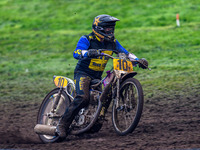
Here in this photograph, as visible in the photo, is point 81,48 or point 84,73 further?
point 84,73

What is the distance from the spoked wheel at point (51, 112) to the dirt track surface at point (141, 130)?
0.30 meters

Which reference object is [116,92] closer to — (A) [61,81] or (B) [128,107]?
(B) [128,107]

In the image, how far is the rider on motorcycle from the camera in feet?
23.2

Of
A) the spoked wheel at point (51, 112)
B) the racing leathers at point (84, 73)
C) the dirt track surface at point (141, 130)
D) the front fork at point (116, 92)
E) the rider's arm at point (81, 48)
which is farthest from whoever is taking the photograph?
Result: the spoked wheel at point (51, 112)

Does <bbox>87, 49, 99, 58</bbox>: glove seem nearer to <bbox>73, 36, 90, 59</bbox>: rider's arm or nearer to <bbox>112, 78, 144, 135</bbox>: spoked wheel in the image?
<bbox>73, 36, 90, 59</bbox>: rider's arm

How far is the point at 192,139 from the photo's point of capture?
627 centimetres

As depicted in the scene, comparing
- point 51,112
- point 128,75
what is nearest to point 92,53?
point 128,75

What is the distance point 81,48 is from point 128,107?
128cm

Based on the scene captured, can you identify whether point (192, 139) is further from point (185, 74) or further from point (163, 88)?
point (185, 74)

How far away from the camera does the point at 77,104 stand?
724cm

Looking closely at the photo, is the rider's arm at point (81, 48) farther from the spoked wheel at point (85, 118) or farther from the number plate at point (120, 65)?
the spoked wheel at point (85, 118)

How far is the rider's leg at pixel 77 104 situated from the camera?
724 centimetres

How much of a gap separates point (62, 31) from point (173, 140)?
2091 centimetres

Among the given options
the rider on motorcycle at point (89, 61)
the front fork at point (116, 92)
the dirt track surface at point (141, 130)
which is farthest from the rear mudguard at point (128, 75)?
the dirt track surface at point (141, 130)
